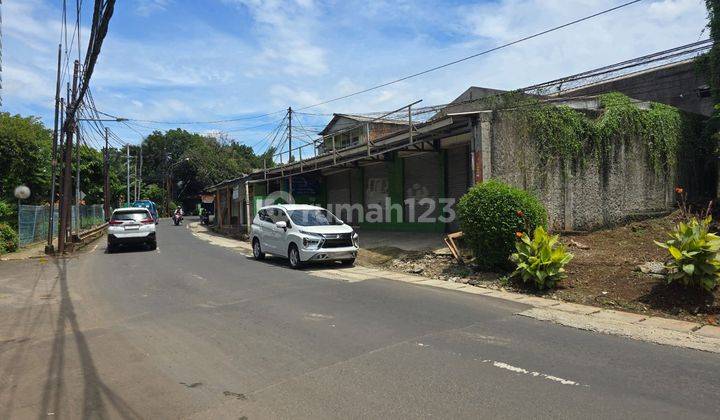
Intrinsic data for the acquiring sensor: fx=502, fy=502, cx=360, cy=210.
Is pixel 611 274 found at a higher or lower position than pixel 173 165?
lower

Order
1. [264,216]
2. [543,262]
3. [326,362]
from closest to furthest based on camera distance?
[326,362]
[543,262]
[264,216]

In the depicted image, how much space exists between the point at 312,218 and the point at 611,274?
7741mm

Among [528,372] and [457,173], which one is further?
[457,173]

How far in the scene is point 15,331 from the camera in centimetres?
721

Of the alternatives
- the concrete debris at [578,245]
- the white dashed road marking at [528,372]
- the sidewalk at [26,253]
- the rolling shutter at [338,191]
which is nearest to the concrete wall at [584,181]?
the concrete debris at [578,245]

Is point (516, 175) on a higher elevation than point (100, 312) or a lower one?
higher

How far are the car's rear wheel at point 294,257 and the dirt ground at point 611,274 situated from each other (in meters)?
2.07

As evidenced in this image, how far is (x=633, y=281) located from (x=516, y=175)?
5.59 m

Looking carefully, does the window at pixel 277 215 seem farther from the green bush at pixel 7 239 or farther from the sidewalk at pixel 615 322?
the green bush at pixel 7 239

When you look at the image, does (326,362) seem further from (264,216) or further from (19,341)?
(264,216)

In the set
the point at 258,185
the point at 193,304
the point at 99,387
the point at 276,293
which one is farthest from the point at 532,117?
the point at 258,185

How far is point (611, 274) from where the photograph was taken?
965 cm

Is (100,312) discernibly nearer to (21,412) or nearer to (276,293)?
(276,293)

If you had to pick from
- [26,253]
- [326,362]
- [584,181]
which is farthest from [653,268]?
[26,253]
